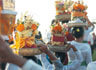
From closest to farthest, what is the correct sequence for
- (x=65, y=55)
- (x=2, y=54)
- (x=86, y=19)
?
(x=2, y=54) → (x=65, y=55) → (x=86, y=19)

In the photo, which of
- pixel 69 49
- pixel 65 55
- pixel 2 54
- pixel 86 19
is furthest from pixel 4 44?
pixel 86 19

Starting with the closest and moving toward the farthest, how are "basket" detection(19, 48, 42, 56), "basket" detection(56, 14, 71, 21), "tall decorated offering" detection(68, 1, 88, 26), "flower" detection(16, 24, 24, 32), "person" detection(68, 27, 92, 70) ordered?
"basket" detection(19, 48, 42, 56) → "flower" detection(16, 24, 24, 32) → "person" detection(68, 27, 92, 70) → "tall decorated offering" detection(68, 1, 88, 26) → "basket" detection(56, 14, 71, 21)

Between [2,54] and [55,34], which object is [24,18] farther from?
[2,54]

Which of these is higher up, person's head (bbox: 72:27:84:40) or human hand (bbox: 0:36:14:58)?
human hand (bbox: 0:36:14:58)

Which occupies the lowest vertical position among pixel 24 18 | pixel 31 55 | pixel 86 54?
pixel 86 54

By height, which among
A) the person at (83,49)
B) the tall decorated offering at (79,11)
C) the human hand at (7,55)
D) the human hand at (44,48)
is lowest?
the person at (83,49)

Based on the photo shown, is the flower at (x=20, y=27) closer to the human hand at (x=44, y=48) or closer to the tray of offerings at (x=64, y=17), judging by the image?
the human hand at (x=44, y=48)

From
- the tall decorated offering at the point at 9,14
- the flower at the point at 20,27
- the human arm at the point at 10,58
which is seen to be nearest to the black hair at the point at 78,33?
the flower at the point at 20,27

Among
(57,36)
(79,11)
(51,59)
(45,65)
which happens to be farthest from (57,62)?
(79,11)

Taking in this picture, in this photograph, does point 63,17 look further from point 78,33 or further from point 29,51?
point 29,51

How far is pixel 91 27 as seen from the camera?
6375 millimetres

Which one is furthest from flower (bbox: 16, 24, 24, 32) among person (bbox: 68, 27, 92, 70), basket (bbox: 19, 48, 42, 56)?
person (bbox: 68, 27, 92, 70)

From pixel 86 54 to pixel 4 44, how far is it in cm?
334

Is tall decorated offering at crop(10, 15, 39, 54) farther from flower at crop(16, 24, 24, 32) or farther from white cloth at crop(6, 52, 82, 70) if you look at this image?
white cloth at crop(6, 52, 82, 70)
